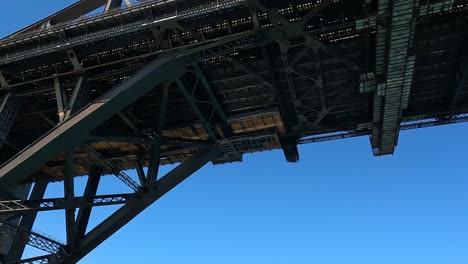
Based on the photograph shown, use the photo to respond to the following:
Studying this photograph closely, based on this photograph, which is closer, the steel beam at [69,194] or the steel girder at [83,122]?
the steel girder at [83,122]

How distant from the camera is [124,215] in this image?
22656 mm

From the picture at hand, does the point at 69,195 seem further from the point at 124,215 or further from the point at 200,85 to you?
the point at 200,85

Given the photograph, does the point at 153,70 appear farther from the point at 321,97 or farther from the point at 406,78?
the point at 406,78

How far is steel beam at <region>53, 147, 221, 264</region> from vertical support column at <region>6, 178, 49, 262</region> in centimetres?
307

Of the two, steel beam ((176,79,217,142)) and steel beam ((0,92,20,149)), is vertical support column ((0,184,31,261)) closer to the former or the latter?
steel beam ((0,92,20,149))

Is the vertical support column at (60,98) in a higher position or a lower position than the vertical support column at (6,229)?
higher

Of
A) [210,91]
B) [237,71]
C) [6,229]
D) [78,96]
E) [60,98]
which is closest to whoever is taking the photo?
[78,96]

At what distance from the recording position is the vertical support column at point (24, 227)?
976 inches

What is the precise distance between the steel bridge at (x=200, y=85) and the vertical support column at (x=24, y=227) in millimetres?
97

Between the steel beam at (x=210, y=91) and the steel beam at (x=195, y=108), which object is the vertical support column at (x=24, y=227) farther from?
the steel beam at (x=210, y=91)

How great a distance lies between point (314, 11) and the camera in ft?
58.0

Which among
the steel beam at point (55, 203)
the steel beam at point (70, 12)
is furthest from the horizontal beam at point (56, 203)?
the steel beam at point (70, 12)

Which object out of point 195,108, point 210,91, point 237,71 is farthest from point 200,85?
point 237,71

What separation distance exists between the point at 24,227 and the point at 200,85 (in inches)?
483
